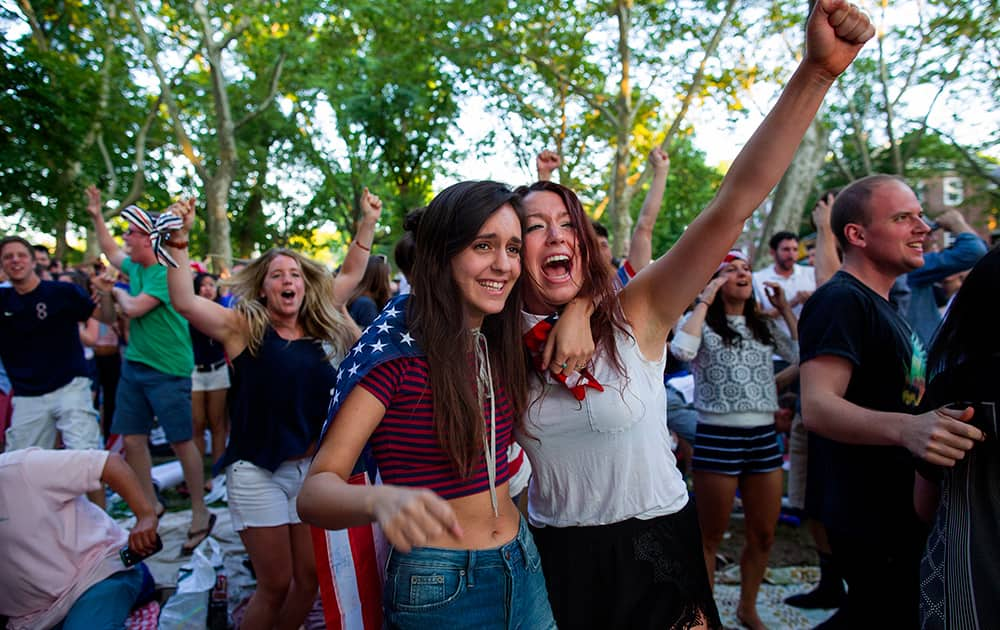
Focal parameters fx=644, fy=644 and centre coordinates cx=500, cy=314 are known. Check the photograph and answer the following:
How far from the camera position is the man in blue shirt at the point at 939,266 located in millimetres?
4535

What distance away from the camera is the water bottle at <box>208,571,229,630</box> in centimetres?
372

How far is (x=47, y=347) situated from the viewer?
16.4 ft

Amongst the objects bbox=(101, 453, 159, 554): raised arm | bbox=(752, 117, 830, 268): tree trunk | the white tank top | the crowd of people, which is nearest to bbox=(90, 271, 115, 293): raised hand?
the crowd of people

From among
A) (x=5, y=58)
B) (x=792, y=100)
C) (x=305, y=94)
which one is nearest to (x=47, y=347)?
(x=5, y=58)

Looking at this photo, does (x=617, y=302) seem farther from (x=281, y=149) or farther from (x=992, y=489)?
(x=281, y=149)

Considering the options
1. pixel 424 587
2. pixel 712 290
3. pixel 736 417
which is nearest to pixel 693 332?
pixel 712 290

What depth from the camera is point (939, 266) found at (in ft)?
15.4

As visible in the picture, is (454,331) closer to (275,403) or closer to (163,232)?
(275,403)

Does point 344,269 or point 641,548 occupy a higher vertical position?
point 344,269

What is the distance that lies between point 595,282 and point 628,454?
58 centimetres

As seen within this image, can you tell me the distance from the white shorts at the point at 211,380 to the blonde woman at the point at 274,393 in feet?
9.65

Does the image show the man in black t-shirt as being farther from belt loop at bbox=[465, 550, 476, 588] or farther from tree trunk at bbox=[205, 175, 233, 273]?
tree trunk at bbox=[205, 175, 233, 273]

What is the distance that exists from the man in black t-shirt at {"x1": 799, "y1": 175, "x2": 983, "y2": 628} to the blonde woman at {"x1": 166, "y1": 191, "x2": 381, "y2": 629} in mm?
2356

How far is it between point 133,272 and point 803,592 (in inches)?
224
